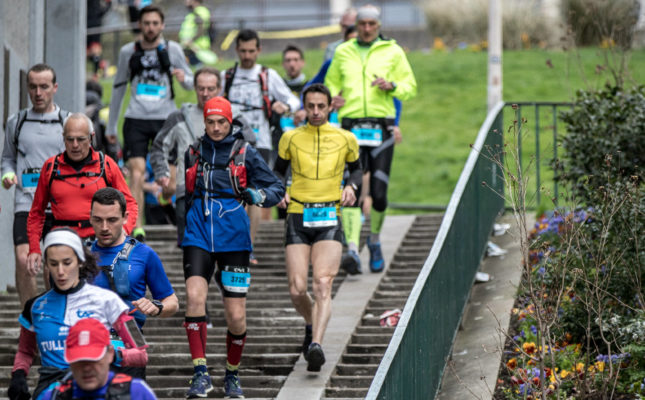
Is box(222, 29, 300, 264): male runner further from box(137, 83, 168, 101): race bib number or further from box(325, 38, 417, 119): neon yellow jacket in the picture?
box(137, 83, 168, 101): race bib number

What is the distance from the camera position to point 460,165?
20828 mm

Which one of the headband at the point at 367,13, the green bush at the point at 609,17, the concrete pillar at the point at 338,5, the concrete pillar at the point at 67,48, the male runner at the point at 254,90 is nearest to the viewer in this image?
the headband at the point at 367,13

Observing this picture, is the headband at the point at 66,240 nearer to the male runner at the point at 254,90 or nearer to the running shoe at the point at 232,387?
the running shoe at the point at 232,387

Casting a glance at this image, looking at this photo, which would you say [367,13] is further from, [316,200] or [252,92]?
[316,200]

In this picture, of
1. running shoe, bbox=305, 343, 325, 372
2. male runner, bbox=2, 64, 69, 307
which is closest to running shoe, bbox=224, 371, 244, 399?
running shoe, bbox=305, 343, 325, 372

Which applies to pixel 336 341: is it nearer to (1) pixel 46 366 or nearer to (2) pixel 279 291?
(2) pixel 279 291

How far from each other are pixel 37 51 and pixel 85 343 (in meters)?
7.79

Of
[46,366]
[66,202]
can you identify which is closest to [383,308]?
[66,202]

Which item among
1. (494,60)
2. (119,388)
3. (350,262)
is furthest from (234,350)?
(494,60)

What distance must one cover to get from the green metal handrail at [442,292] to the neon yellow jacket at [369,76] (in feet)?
3.09

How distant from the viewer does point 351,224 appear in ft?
39.6

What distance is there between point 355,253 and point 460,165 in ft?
29.4

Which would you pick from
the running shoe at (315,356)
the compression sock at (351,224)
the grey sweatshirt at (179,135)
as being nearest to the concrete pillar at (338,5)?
the compression sock at (351,224)

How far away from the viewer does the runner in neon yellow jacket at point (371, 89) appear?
40.6ft
